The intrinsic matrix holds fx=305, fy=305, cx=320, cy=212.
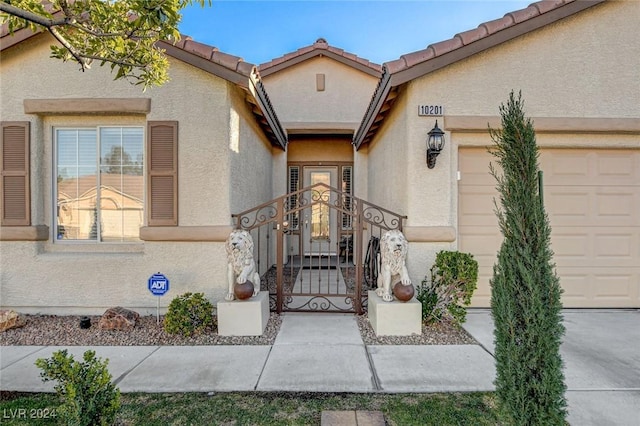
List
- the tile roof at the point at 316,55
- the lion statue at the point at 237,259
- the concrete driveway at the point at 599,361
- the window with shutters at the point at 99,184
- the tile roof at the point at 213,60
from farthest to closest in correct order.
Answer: the tile roof at the point at 316,55 < the window with shutters at the point at 99,184 < the tile roof at the point at 213,60 < the lion statue at the point at 237,259 < the concrete driveway at the point at 599,361

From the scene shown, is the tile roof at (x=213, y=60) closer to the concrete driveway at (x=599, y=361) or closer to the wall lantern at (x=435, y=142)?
the wall lantern at (x=435, y=142)

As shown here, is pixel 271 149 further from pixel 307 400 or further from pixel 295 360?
pixel 307 400

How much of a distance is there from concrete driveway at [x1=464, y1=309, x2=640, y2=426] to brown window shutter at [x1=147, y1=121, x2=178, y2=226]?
4.73 m

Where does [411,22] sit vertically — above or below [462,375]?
above

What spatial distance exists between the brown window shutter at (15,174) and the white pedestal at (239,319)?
11.4ft

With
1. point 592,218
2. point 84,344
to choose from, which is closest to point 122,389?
point 84,344

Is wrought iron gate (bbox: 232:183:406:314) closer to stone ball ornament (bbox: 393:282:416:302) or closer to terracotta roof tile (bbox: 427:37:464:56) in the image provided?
stone ball ornament (bbox: 393:282:416:302)

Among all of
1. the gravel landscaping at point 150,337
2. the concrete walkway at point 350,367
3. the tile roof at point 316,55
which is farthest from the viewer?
the tile roof at point 316,55

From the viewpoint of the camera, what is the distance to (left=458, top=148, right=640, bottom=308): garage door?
492 cm

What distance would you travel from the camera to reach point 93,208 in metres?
4.95

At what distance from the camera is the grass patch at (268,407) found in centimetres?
248

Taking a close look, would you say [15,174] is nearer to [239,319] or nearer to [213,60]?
[213,60]

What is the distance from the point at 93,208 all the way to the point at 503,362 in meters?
5.81

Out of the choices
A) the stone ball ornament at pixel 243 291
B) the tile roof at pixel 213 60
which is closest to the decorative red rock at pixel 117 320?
the stone ball ornament at pixel 243 291
